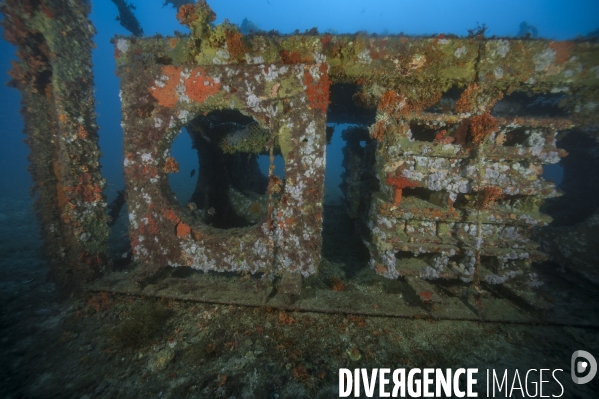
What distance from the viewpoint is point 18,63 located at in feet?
11.0

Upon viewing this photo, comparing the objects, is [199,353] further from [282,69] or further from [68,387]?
[282,69]

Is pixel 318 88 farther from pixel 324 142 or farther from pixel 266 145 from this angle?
pixel 266 145

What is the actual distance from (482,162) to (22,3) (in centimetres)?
627

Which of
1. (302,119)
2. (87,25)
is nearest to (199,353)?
(302,119)

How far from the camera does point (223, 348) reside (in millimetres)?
2816

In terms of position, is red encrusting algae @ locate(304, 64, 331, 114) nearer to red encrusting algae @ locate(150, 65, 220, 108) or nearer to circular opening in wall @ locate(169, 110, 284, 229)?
red encrusting algae @ locate(150, 65, 220, 108)

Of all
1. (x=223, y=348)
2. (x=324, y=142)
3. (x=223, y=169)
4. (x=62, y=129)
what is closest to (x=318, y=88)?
(x=324, y=142)

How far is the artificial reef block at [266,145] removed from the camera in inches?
143

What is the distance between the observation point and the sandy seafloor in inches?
96.0

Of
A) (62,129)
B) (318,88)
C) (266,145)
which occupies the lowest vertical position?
(266,145)

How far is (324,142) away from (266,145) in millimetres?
876

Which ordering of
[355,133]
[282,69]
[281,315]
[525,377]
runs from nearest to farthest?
[525,377] < [281,315] < [282,69] < [355,133]

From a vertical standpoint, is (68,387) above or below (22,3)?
below

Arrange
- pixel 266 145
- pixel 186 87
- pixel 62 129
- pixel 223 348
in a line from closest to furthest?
pixel 223 348, pixel 62 129, pixel 186 87, pixel 266 145
